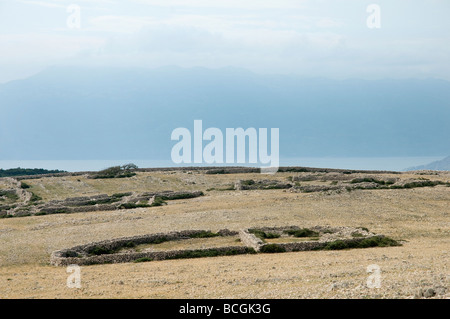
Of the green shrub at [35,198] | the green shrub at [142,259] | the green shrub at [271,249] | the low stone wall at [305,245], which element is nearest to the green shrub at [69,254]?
the green shrub at [142,259]

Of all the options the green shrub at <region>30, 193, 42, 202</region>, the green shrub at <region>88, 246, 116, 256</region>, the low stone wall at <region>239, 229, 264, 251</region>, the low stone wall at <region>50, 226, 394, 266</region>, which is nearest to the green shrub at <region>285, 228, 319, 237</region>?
the low stone wall at <region>50, 226, 394, 266</region>

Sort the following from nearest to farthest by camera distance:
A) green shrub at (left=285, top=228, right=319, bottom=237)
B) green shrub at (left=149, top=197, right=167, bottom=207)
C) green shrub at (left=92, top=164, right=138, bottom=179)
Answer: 1. green shrub at (left=285, top=228, right=319, bottom=237)
2. green shrub at (left=149, top=197, right=167, bottom=207)
3. green shrub at (left=92, top=164, right=138, bottom=179)

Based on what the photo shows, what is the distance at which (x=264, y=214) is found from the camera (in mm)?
38531

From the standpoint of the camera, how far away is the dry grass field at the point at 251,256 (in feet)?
58.1

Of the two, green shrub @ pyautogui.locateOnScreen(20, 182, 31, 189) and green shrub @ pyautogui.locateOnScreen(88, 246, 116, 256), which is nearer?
green shrub @ pyautogui.locateOnScreen(88, 246, 116, 256)

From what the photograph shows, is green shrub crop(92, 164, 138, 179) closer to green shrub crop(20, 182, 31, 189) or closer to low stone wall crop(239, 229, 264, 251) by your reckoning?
green shrub crop(20, 182, 31, 189)

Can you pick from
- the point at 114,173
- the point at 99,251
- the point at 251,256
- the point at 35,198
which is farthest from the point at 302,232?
the point at 114,173

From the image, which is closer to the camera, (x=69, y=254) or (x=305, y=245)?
(x=69, y=254)

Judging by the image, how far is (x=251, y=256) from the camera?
26.4 metres

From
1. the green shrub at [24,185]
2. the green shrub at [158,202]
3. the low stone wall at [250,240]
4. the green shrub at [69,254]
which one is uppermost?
the green shrub at [24,185]

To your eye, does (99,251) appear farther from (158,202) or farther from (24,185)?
(24,185)

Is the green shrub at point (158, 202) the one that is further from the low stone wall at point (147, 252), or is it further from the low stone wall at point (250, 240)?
the low stone wall at point (250, 240)

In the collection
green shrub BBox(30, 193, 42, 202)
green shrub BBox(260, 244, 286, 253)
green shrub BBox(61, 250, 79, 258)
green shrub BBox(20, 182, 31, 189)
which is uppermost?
green shrub BBox(20, 182, 31, 189)

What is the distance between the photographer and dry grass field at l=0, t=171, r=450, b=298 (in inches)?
697
